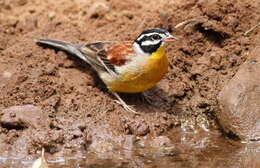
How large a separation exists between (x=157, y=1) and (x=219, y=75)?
198 cm

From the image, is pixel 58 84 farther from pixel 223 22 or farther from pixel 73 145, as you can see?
pixel 223 22

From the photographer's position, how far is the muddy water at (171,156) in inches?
351

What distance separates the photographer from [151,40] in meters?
9.88

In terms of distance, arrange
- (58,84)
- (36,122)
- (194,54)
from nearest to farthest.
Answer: (36,122) < (58,84) < (194,54)

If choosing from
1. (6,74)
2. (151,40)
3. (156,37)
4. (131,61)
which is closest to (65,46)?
(6,74)

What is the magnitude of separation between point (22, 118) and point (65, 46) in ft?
6.28

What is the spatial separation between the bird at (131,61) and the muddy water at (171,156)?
36.9 inches

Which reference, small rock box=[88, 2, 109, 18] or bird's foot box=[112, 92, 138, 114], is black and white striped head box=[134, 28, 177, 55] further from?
small rock box=[88, 2, 109, 18]

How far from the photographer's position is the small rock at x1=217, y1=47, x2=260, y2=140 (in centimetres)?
948

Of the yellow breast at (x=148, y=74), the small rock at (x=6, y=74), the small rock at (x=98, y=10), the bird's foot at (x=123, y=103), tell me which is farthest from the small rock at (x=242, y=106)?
the small rock at (x=6, y=74)

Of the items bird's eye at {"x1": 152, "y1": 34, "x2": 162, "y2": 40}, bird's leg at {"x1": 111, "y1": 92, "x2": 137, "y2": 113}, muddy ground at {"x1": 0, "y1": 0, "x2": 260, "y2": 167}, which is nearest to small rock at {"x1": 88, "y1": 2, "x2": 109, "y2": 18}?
muddy ground at {"x1": 0, "y1": 0, "x2": 260, "y2": 167}

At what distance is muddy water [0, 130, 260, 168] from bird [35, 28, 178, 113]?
94cm

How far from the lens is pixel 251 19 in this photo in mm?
10828

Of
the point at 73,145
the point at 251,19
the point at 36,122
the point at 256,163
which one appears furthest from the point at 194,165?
the point at 251,19
